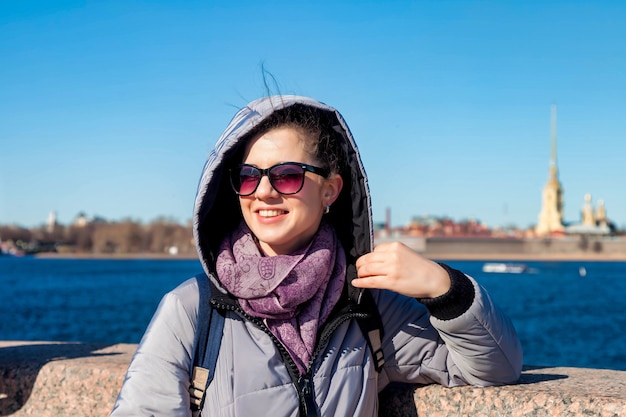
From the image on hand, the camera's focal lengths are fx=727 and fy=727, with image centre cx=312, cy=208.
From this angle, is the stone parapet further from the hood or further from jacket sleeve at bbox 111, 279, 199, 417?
jacket sleeve at bbox 111, 279, 199, 417

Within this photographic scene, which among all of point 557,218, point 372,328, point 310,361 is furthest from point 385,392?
point 557,218

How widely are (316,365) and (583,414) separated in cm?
64

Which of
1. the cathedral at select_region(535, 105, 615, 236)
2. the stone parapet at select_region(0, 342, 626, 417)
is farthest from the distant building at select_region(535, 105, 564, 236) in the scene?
the stone parapet at select_region(0, 342, 626, 417)

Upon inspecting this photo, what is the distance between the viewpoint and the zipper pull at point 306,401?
1.48 meters

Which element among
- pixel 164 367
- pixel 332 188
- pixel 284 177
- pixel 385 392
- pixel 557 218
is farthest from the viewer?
pixel 557 218

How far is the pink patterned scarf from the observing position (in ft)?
4.94

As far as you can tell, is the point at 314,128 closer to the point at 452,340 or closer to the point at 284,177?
the point at 284,177

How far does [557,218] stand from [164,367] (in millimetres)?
88459

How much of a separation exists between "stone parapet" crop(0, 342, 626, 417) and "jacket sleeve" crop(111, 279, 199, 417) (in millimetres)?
626

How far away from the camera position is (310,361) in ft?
5.00

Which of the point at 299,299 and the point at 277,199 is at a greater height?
the point at 277,199

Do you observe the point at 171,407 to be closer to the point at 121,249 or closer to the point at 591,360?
the point at 591,360

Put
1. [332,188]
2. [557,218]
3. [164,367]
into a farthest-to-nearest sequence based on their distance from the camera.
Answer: [557,218]
[332,188]
[164,367]

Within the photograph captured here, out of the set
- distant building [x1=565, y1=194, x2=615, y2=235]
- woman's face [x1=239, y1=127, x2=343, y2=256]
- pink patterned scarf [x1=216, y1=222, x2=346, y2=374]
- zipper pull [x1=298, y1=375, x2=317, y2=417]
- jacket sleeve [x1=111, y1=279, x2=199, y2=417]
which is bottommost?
distant building [x1=565, y1=194, x2=615, y2=235]
